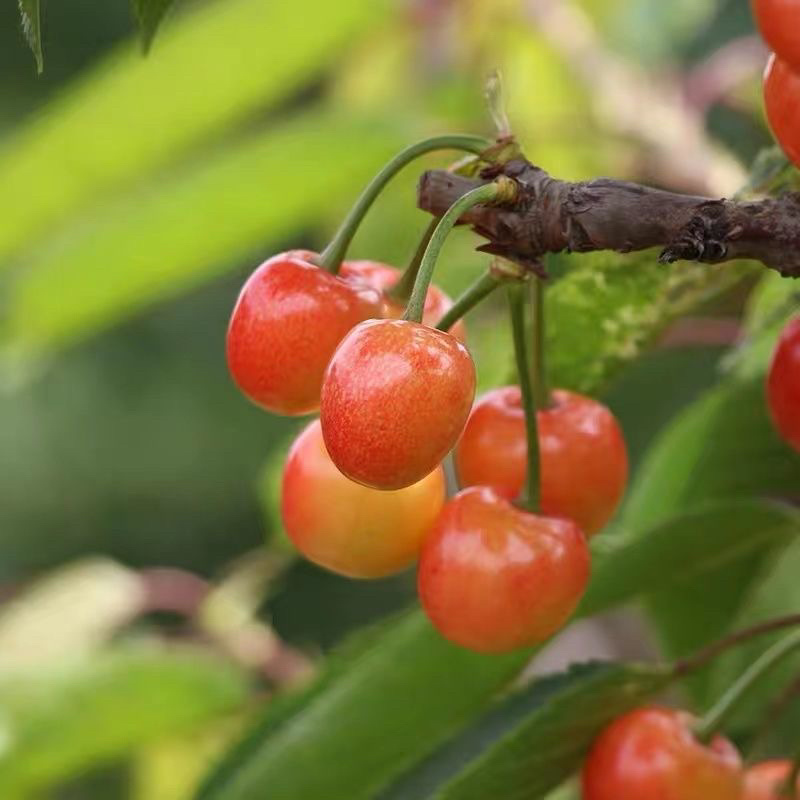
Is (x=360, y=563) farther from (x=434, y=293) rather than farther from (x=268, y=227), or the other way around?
(x=268, y=227)

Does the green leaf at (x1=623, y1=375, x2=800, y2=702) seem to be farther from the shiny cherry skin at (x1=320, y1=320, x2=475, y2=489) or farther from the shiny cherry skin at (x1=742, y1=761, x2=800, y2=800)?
the shiny cherry skin at (x1=320, y1=320, x2=475, y2=489)

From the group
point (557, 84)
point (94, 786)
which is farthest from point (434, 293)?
point (94, 786)

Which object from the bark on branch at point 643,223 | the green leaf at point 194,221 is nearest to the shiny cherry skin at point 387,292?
the bark on branch at point 643,223

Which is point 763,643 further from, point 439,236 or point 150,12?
point 150,12

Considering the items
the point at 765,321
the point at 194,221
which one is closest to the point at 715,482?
the point at 765,321

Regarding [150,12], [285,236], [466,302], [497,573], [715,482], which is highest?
[150,12]

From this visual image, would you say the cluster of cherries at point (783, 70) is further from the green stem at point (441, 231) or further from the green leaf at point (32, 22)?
the green leaf at point (32, 22)
